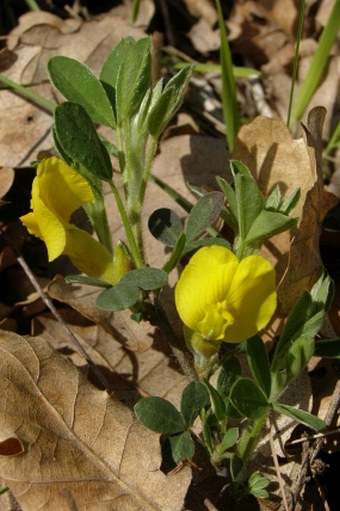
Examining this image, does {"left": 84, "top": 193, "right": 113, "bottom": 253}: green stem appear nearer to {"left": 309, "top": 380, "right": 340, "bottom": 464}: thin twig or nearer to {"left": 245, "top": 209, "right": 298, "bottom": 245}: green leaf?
{"left": 245, "top": 209, "right": 298, "bottom": 245}: green leaf

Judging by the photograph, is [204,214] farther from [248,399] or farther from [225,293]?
[248,399]

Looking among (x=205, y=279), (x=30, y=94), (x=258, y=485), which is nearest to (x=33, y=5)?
(x=30, y=94)

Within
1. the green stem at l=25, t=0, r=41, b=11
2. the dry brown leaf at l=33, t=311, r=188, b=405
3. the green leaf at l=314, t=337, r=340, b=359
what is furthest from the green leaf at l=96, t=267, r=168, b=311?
the green stem at l=25, t=0, r=41, b=11

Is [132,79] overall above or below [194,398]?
above

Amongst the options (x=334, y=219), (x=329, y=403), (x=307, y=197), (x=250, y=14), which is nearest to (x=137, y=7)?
(x=250, y=14)

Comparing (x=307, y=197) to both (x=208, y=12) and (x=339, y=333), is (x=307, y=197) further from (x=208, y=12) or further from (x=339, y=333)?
(x=208, y=12)
